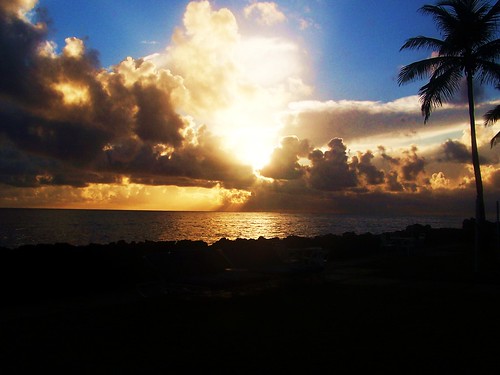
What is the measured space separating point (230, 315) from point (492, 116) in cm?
1457

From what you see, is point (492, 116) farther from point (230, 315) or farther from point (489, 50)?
point (230, 315)

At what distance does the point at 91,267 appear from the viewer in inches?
333

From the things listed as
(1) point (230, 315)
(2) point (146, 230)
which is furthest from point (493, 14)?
(2) point (146, 230)

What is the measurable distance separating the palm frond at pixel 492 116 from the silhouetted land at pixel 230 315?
7721mm

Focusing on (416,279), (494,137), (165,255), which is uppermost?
(494,137)

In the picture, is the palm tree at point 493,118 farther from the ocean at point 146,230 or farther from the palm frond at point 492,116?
the ocean at point 146,230

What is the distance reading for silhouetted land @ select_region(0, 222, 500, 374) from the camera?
14.6ft

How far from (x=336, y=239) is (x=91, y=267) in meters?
8.66

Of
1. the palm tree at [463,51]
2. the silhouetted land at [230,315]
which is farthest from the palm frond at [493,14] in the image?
the silhouetted land at [230,315]

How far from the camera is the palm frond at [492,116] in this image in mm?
16636

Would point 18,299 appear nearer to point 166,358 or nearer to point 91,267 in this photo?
point 91,267

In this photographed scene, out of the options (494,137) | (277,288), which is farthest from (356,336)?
(494,137)

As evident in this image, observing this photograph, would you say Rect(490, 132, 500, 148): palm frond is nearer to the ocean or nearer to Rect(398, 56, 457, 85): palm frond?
Rect(398, 56, 457, 85): palm frond

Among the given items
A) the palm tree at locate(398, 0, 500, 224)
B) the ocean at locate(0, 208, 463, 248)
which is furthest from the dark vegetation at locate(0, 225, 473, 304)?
the ocean at locate(0, 208, 463, 248)
